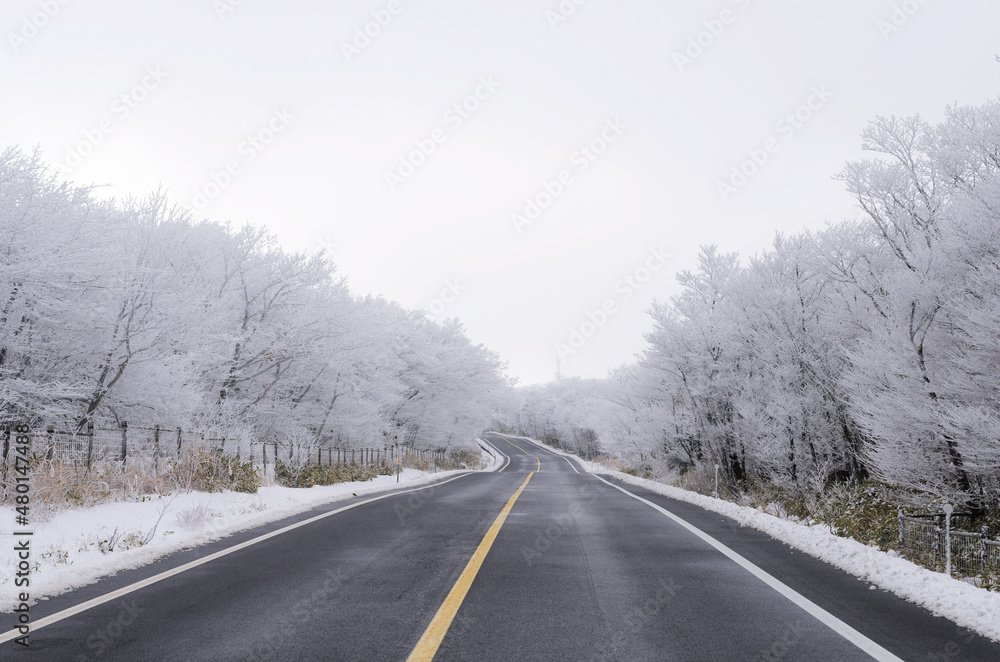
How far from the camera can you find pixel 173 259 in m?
19.9

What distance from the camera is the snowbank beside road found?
249 inches

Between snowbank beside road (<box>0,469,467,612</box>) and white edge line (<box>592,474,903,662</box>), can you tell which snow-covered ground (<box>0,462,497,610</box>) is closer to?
snowbank beside road (<box>0,469,467,612</box>)

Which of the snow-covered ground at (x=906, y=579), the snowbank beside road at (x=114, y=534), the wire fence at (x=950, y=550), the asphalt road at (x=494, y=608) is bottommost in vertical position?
the wire fence at (x=950, y=550)

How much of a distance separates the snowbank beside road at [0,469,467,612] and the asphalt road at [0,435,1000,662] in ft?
1.08

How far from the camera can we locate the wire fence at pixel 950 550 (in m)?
7.83

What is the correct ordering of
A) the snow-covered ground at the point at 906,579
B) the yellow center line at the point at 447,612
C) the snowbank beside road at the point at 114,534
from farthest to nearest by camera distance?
the snowbank beside road at the point at 114,534, the snow-covered ground at the point at 906,579, the yellow center line at the point at 447,612

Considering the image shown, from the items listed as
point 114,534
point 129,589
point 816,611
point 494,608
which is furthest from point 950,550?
point 114,534

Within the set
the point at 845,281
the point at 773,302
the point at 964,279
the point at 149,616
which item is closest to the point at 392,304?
the point at 773,302

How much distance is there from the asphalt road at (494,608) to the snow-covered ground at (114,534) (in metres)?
0.33

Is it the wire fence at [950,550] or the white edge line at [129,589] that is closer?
the white edge line at [129,589]

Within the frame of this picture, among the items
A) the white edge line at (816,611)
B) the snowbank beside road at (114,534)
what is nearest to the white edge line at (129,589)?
the snowbank beside road at (114,534)

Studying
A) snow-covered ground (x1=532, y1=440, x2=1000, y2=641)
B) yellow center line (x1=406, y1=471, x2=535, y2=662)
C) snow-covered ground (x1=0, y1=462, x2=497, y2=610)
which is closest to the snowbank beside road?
snow-covered ground (x1=0, y1=462, x2=497, y2=610)

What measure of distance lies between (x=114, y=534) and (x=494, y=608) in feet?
17.4

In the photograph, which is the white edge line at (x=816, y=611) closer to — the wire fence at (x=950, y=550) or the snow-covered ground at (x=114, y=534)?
the wire fence at (x=950, y=550)
